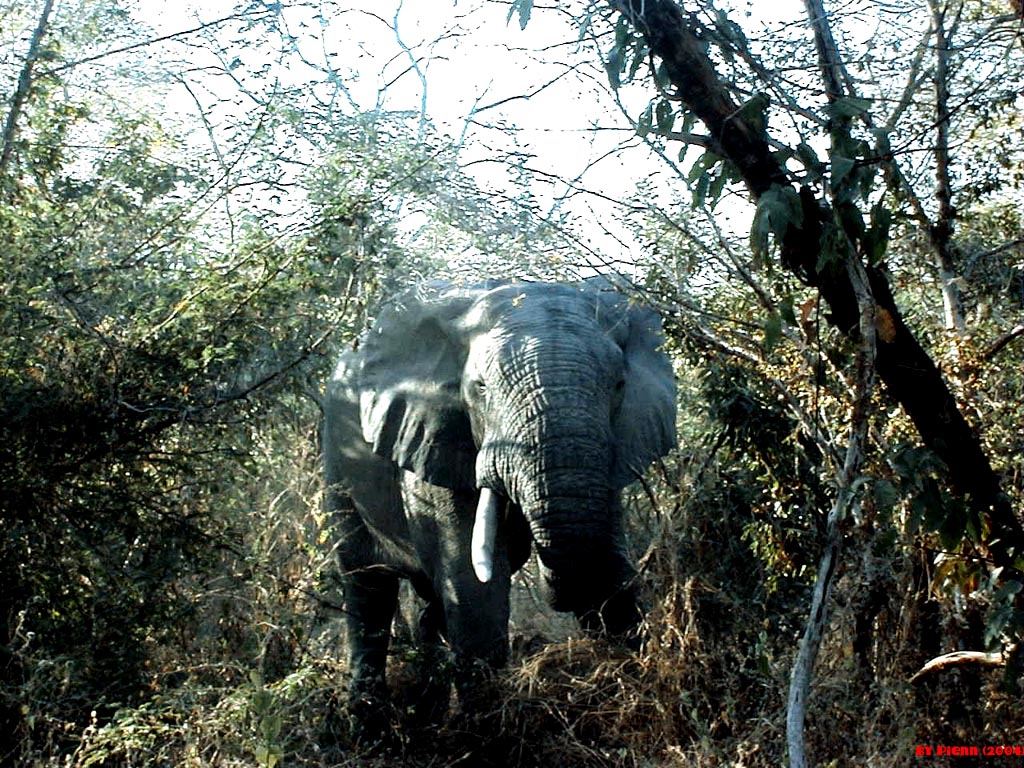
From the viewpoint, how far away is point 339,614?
9953 mm

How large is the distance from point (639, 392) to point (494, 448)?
38.6 inches

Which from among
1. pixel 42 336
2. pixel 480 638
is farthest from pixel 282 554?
pixel 42 336

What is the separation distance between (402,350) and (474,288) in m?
0.57

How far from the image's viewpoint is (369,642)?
9.09 metres

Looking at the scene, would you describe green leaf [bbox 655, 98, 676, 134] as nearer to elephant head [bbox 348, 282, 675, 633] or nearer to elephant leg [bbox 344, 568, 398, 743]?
elephant head [bbox 348, 282, 675, 633]

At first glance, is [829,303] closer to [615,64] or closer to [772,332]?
[772,332]

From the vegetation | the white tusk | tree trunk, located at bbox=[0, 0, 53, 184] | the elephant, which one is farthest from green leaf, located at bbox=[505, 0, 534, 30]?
tree trunk, located at bbox=[0, 0, 53, 184]

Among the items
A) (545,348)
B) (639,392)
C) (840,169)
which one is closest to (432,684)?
(545,348)

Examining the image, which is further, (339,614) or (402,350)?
(339,614)

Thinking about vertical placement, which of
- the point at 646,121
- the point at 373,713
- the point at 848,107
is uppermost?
the point at 646,121

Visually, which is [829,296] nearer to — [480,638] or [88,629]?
[480,638]

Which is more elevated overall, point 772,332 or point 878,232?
point 878,232

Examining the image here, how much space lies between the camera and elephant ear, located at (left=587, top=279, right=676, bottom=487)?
8.23 meters

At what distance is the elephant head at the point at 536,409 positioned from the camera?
24.9 feet
